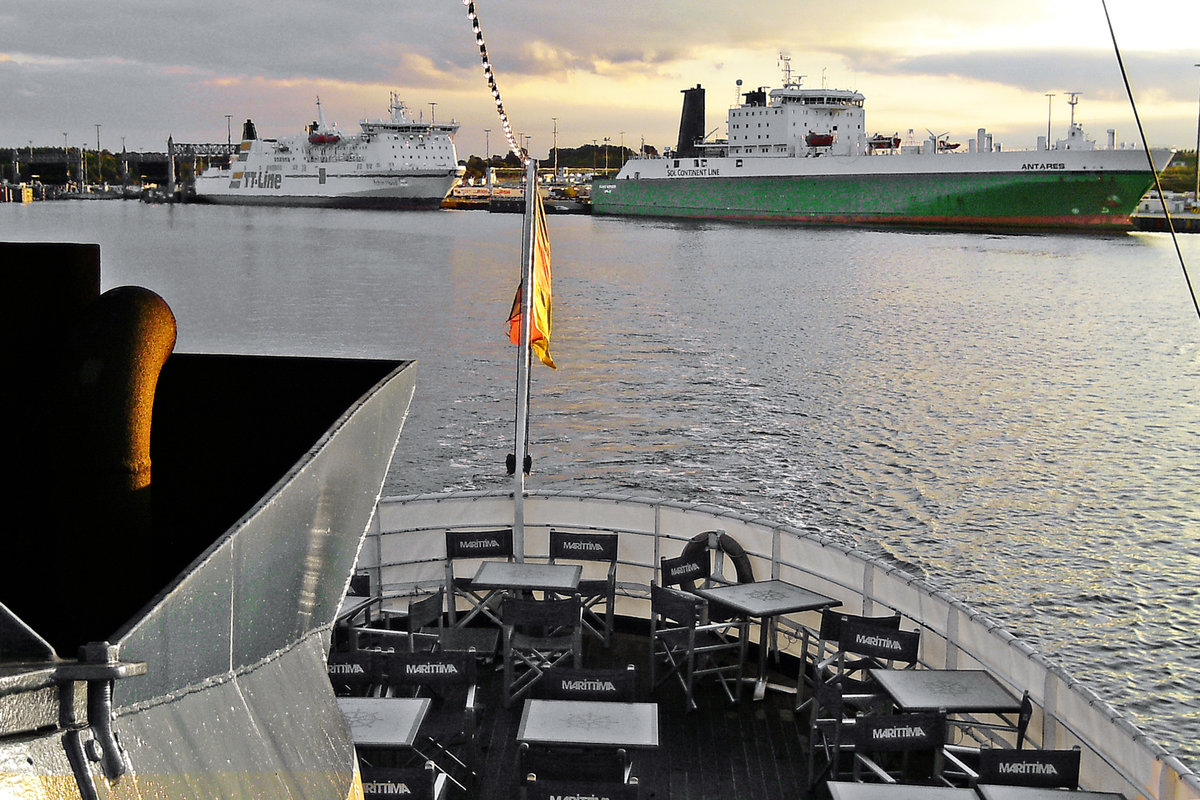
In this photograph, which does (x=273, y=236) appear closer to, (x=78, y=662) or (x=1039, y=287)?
(x=1039, y=287)

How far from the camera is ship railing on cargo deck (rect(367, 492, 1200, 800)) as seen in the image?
5.21 meters

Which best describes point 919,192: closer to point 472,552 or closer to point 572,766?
point 472,552

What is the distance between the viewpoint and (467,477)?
19.9 meters

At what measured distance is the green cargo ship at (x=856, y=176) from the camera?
70438 millimetres

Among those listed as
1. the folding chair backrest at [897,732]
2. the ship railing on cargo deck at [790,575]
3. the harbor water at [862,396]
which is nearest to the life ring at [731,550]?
the ship railing on cargo deck at [790,575]

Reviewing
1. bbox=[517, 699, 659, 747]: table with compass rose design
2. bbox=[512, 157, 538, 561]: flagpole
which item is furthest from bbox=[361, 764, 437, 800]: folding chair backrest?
bbox=[512, 157, 538, 561]: flagpole

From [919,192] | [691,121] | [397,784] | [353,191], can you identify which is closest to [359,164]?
[353,191]

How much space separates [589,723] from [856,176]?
78699 millimetres

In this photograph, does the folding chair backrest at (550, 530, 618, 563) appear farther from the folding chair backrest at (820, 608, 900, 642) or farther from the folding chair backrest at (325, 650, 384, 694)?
the folding chair backrest at (325, 650, 384, 694)

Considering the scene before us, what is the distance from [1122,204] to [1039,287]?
26.5 m

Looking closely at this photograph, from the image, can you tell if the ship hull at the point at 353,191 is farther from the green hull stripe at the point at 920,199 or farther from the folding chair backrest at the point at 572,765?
the folding chair backrest at the point at 572,765

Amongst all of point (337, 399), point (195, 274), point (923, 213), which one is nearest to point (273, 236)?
point (195, 274)

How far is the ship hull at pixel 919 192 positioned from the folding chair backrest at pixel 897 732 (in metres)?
68.0

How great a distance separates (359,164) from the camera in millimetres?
102750
